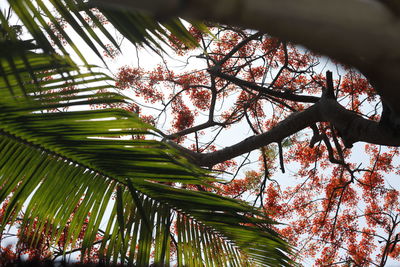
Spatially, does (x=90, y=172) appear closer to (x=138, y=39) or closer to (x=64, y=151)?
(x=64, y=151)

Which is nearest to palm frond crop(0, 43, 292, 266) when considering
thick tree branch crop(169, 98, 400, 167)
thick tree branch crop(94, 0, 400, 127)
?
thick tree branch crop(169, 98, 400, 167)

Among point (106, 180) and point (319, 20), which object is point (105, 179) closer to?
point (106, 180)

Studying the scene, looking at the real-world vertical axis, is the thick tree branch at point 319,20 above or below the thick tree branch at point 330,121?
below

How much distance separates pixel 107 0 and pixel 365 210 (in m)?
7.89

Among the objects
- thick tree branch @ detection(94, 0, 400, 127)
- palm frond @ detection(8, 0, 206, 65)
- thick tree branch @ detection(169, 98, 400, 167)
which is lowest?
thick tree branch @ detection(94, 0, 400, 127)

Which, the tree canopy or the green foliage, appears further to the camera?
the green foliage

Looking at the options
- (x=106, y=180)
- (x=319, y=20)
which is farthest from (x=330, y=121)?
(x=319, y=20)

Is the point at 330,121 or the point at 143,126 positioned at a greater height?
the point at 330,121

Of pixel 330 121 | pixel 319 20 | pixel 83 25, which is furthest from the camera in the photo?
pixel 330 121

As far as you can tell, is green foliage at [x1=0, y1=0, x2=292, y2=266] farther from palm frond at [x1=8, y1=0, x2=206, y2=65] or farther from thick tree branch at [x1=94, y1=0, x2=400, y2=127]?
thick tree branch at [x1=94, y1=0, x2=400, y2=127]

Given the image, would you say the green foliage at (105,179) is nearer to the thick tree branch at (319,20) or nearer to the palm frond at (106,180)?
the palm frond at (106,180)

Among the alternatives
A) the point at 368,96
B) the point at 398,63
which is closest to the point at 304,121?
the point at 398,63

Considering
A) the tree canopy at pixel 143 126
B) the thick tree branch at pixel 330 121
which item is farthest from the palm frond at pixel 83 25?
the thick tree branch at pixel 330 121

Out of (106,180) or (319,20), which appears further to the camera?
(106,180)
